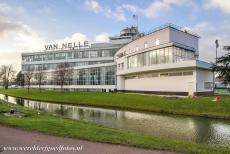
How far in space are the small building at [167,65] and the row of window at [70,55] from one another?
34614 millimetres

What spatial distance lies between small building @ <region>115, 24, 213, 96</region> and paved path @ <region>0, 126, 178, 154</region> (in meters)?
35.3

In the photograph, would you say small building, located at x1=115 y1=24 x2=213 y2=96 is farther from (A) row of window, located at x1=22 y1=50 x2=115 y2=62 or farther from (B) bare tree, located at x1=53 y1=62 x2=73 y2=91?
(A) row of window, located at x1=22 y1=50 x2=115 y2=62

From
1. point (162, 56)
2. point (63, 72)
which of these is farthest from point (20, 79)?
point (162, 56)

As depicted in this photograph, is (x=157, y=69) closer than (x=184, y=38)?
Yes

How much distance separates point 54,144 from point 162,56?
142 feet

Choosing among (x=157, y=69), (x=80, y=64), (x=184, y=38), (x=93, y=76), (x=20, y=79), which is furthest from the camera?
(x=20, y=79)

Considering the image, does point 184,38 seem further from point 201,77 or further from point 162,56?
point 201,77

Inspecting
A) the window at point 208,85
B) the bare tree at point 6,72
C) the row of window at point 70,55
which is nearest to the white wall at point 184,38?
the window at point 208,85

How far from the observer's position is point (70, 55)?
110375 millimetres

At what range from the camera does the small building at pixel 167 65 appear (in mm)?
46875

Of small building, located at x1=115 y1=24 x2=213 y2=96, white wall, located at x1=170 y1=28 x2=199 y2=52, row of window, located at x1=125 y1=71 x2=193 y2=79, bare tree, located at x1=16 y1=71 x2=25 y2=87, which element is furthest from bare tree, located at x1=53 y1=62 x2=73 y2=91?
white wall, located at x1=170 y1=28 x2=199 y2=52

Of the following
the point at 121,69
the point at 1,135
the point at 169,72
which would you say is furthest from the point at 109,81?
the point at 1,135

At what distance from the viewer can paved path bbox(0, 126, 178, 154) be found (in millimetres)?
11305

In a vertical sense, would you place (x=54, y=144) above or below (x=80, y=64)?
below
